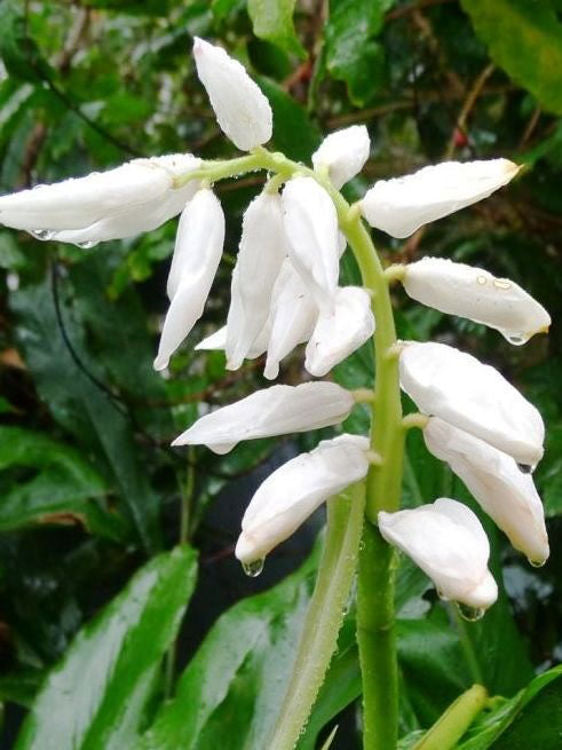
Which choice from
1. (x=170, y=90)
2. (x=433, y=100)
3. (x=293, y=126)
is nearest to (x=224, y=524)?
(x=433, y=100)

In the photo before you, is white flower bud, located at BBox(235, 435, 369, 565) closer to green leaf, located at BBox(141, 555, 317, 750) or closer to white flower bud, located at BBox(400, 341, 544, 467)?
white flower bud, located at BBox(400, 341, 544, 467)

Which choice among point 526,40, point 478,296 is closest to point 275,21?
point 526,40

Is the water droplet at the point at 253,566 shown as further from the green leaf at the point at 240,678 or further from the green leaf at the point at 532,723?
the green leaf at the point at 240,678

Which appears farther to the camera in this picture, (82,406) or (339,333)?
(82,406)

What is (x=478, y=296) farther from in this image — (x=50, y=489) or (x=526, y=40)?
(x=50, y=489)

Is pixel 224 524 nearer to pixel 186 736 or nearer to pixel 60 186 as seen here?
pixel 186 736
